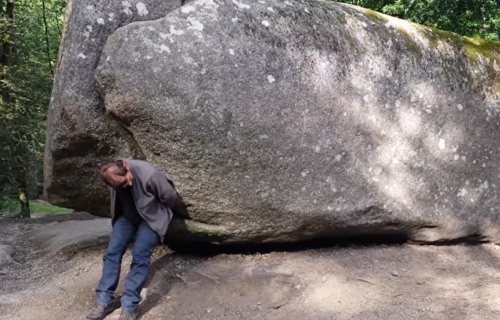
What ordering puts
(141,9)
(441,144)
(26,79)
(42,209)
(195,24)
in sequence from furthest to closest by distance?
(42,209) < (26,79) < (441,144) < (141,9) < (195,24)

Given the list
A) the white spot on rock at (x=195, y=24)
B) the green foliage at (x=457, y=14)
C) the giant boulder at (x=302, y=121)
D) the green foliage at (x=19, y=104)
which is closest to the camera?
the giant boulder at (x=302, y=121)

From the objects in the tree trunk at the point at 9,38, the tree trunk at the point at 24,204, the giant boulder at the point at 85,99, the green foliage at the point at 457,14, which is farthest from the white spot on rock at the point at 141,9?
the green foliage at the point at 457,14

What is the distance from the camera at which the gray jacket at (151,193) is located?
440 cm

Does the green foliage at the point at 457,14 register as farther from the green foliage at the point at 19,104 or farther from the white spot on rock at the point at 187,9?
the green foliage at the point at 19,104

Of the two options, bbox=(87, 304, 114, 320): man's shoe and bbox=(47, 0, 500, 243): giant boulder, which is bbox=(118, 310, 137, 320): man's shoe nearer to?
bbox=(87, 304, 114, 320): man's shoe

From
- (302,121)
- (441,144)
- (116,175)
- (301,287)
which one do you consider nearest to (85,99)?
(116,175)

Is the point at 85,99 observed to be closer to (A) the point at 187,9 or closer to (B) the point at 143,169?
(B) the point at 143,169

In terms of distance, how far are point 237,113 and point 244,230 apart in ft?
3.69

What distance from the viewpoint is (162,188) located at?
445cm

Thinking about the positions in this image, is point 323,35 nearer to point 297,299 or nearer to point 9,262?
point 297,299

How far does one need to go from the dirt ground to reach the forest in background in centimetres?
700

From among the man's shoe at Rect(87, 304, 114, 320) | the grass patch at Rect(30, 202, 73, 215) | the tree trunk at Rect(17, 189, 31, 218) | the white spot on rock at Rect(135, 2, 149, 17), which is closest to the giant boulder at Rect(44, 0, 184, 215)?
the white spot on rock at Rect(135, 2, 149, 17)

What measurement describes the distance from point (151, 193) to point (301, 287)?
1.63 metres

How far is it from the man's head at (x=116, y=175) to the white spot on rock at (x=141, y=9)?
63.7 inches
